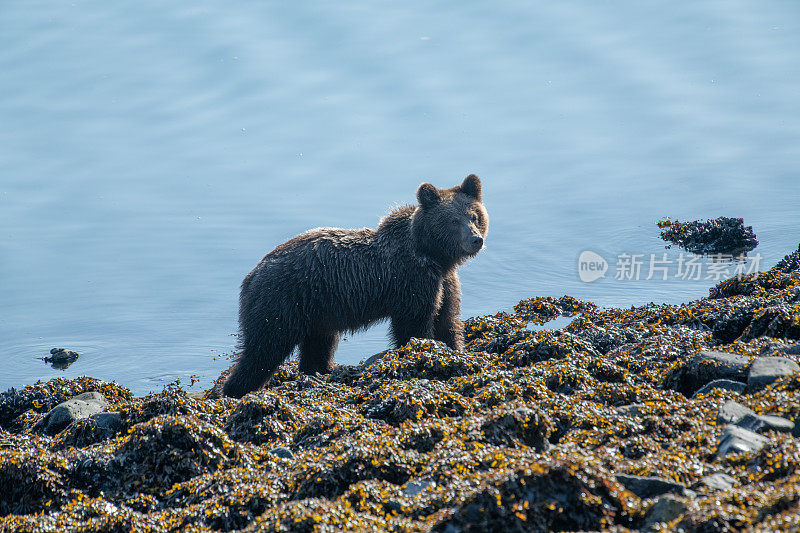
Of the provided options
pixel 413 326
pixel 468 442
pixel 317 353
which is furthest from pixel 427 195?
pixel 468 442

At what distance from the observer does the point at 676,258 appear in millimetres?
13016

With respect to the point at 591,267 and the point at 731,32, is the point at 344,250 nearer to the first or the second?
the point at 591,267

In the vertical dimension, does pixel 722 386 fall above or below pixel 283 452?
above

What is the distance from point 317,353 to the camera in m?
9.45

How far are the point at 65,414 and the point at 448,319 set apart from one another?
3863 mm

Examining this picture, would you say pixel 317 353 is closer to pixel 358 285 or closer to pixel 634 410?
pixel 358 285

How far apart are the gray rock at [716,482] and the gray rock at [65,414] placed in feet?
17.5

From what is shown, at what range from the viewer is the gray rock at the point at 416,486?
5.07 metres

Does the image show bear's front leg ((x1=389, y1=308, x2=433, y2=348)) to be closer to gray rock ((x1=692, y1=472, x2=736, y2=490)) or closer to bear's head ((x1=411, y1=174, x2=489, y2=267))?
bear's head ((x1=411, y1=174, x2=489, y2=267))

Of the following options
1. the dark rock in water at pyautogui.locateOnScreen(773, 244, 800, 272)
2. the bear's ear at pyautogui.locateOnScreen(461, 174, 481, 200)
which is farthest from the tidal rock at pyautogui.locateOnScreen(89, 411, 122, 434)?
the dark rock in water at pyautogui.locateOnScreen(773, 244, 800, 272)

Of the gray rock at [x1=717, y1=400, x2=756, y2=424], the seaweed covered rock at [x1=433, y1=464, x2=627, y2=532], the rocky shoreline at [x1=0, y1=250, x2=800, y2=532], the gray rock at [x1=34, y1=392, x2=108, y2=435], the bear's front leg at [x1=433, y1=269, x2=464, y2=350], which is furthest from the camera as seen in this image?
the bear's front leg at [x1=433, y1=269, x2=464, y2=350]

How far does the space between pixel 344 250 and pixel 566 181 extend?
744 cm

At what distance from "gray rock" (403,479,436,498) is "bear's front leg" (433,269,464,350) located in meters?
4.41

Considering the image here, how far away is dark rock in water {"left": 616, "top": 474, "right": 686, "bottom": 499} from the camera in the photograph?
4.47 metres
